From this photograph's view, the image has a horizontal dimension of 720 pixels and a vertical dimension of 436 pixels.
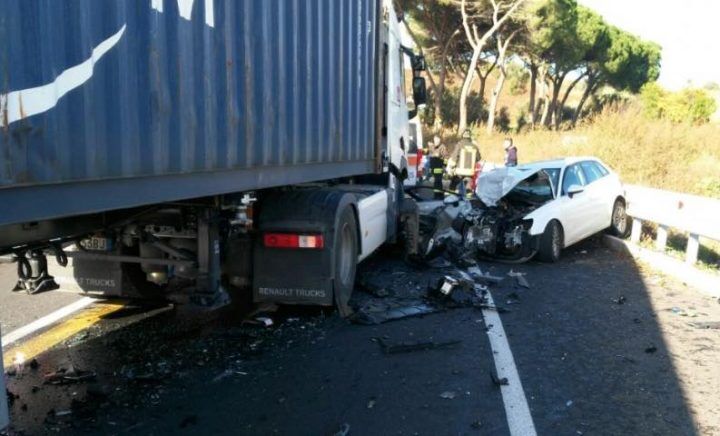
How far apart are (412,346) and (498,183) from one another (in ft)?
16.7

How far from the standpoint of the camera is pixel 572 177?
9844 millimetres

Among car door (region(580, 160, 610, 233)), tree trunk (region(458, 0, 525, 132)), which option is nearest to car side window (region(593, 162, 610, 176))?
car door (region(580, 160, 610, 233))

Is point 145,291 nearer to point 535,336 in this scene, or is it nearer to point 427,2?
point 535,336

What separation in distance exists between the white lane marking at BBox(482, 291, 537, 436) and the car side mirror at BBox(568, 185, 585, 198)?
3.94 metres

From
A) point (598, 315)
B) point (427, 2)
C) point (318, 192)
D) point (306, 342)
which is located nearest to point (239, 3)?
point (318, 192)

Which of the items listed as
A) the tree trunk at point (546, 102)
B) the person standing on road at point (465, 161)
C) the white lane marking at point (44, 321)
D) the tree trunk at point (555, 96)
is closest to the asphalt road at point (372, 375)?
the white lane marking at point (44, 321)

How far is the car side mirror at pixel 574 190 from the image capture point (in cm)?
945

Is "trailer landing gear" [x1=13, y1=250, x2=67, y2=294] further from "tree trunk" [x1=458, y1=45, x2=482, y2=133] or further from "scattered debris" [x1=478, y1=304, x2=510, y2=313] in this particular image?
"tree trunk" [x1=458, y1=45, x2=482, y2=133]

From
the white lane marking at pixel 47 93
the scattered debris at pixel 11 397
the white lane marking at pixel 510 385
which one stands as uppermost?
the white lane marking at pixel 47 93

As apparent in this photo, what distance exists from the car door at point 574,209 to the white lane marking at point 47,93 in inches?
300

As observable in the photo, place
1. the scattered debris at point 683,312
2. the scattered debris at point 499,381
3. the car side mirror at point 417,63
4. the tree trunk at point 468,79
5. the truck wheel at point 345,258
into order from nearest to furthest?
the scattered debris at point 499,381
the truck wheel at point 345,258
the scattered debris at point 683,312
the car side mirror at point 417,63
the tree trunk at point 468,79

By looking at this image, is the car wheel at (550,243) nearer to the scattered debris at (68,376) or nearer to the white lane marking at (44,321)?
the white lane marking at (44,321)

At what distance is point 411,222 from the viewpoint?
8.98 metres

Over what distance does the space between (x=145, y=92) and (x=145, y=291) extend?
2.65 m
